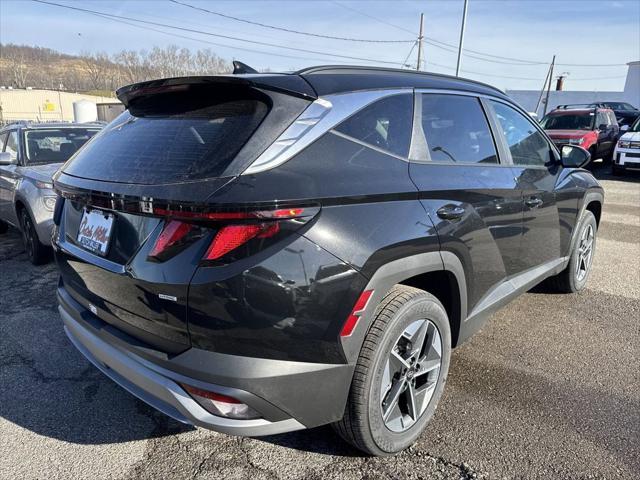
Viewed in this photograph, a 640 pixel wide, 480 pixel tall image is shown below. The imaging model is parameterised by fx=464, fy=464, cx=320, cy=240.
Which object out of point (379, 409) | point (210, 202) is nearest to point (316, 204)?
point (210, 202)

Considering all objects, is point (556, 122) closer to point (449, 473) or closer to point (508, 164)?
point (508, 164)

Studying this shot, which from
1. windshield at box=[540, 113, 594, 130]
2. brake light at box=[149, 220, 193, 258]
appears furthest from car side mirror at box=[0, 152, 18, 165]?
windshield at box=[540, 113, 594, 130]

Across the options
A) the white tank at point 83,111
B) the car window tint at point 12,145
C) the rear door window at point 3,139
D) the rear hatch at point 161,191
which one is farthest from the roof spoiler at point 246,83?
the white tank at point 83,111

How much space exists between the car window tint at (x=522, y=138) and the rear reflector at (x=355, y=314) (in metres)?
1.94

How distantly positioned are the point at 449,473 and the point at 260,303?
1339 mm

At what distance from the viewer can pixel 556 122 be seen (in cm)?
1425

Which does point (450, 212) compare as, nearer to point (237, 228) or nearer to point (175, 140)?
point (237, 228)

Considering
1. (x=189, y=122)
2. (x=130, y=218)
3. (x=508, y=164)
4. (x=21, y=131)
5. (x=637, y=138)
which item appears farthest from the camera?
(x=637, y=138)

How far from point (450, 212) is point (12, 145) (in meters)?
6.48

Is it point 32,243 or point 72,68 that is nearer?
point 32,243

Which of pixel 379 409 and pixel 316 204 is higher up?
pixel 316 204

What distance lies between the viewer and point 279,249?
1.76 meters

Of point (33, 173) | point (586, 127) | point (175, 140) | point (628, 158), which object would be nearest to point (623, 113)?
point (586, 127)

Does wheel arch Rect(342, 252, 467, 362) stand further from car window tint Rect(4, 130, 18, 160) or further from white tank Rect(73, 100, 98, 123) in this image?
white tank Rect(73, 100, 98, 123)
